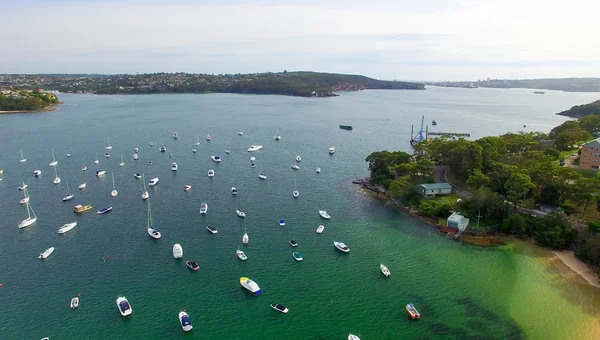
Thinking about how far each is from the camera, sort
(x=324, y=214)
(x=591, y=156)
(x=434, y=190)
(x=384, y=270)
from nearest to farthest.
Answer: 1. (x=384, y=270)
2. (x=324, y=214)
3. (x=434, y=190)
4. (x=591, y=156)

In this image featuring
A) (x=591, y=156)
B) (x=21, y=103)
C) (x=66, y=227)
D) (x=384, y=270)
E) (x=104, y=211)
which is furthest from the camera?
(x=21, y=103)

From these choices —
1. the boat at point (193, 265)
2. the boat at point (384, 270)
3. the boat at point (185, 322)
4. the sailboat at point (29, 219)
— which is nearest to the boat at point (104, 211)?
the sailboat at point (29, 219)

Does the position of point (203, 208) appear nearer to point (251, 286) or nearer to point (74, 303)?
point (251, 286)

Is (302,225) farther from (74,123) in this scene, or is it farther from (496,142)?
(74,123)

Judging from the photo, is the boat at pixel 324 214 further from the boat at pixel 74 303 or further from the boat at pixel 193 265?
the boat at pixel 74 303

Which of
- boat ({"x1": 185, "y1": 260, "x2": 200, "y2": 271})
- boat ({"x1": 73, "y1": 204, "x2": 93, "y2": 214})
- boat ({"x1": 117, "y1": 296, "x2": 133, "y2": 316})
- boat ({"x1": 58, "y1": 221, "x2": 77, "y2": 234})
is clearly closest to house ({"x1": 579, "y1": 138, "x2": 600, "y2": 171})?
boat ({"x1": 185, "y1": 260, "x2": 200, "y2": 271})

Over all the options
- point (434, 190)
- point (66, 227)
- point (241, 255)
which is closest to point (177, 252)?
point (241, 255)

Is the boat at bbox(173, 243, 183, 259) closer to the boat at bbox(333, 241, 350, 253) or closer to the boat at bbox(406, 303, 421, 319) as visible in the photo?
the boat at bbox(333, 241, 350, 253)
